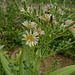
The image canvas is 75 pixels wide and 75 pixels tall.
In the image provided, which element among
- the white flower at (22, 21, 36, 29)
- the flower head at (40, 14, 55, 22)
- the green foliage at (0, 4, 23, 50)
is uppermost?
the flower head at (40, 14, 55, 22)

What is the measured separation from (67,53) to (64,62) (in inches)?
7.9

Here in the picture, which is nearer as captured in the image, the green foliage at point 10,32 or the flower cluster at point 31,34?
the flower cluster at point 31,34

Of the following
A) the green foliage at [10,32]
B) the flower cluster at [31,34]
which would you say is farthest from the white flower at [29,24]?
the green foliage at [10,32]

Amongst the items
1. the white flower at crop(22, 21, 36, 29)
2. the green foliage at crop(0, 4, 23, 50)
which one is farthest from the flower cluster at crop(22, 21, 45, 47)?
the green foliage at crop(0, 4, 23, 50)

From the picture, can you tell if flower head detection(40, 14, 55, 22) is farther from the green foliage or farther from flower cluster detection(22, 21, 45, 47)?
the green foliage

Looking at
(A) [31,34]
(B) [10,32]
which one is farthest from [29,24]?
(B) [10,32]

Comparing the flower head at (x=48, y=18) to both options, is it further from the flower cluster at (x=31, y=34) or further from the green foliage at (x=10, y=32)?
the green foliage at (x=10, y=32)

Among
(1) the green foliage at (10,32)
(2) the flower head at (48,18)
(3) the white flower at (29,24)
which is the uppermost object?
(2) the flower head at (48,18)

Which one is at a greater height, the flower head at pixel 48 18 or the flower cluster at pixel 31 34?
the flower head at pixel 48 18

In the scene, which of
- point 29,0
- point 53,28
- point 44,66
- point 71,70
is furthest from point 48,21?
point 29,0

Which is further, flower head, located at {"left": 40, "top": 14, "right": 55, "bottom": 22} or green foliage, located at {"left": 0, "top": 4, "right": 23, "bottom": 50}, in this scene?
green foliage, located at {"left": 0, "top": 4, "right": 23, "bottom": 50}

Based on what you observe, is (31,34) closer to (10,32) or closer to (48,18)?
(48,18)

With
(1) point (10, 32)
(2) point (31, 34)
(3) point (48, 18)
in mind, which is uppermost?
(3) point (48, 18)

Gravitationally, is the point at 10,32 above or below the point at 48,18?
below
